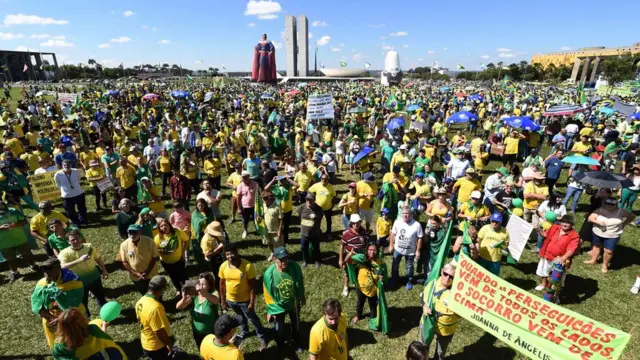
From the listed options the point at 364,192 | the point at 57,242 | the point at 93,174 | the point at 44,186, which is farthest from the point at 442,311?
the point at 93,174

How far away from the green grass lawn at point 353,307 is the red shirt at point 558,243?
3.56ft

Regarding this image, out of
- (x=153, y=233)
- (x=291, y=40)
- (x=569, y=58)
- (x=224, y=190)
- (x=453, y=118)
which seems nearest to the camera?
(x=153, y=233)

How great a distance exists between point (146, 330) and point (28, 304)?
14.0ft

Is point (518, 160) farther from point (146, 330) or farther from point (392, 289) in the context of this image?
point (146, 330)

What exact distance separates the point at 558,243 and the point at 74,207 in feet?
38.1

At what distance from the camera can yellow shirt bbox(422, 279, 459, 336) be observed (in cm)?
446

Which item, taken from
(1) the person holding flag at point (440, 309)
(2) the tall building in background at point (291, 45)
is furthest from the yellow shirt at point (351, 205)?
(2) the tall building in background at point (291, 45)

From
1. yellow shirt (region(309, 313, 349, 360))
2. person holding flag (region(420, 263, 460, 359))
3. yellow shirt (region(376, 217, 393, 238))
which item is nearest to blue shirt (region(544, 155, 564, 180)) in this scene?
yellow shirt (region(376, 217, 393, 238))

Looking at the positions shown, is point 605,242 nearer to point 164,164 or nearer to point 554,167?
point 554,167

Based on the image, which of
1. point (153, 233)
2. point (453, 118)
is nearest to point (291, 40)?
point (453, 118)

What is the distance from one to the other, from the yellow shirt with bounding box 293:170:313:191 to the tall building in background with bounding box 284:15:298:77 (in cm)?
9016

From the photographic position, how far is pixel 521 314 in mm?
3621

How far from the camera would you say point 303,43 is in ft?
309

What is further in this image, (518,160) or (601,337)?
(518,160)
